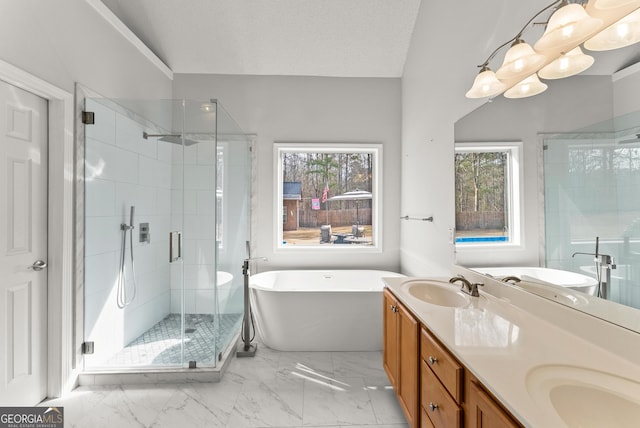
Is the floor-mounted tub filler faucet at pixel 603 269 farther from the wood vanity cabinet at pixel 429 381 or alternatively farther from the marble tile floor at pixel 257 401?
the marble tile floor at pixel 257 401

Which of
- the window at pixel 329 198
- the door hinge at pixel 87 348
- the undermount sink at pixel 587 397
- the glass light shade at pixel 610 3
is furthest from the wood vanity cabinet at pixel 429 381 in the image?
the door hinge at pixel 87 348

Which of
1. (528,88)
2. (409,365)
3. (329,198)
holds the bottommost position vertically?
(409,365)

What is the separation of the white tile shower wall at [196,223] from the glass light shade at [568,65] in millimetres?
2042

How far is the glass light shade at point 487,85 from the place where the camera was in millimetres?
1584

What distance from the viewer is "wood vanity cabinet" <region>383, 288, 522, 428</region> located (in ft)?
2.96

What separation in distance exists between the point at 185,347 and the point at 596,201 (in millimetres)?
2568

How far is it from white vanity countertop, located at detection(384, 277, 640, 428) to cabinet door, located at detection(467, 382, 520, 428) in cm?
5

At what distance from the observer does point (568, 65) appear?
1199mm

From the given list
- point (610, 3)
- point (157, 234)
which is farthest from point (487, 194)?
point (157, 234)

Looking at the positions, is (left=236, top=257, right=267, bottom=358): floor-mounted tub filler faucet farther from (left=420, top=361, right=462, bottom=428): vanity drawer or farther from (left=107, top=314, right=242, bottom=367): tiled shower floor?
(left=420, top=361, right=462, bottom=428): vanity drawer

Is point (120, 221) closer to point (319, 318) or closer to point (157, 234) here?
point (157, 234)

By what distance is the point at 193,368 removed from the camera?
2.20 meters

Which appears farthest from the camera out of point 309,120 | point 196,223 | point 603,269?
point 309,120

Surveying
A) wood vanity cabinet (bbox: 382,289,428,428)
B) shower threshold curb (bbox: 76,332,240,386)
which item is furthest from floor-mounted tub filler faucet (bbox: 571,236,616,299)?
shower threshold curb (bbox: 76,332,240,386)
